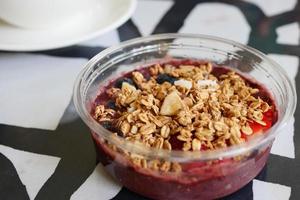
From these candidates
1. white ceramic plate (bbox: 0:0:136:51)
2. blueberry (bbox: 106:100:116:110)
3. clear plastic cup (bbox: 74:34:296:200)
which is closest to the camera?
clear plastic cup (bbox: 74:34:296:200)

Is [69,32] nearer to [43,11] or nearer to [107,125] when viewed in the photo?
[43,11]

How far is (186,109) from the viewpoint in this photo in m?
0.60

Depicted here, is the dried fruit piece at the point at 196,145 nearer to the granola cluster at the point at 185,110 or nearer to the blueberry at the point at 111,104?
the granola cluster at the point at 185,110

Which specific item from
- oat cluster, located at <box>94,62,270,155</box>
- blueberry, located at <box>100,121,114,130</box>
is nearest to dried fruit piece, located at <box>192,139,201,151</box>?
oat cluster, located at <box>94,62,270,155</box>

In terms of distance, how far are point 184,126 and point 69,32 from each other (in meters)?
0.37

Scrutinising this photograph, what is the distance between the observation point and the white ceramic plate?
81 centimetres

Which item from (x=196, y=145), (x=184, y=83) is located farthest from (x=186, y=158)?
(x=184, y=83)

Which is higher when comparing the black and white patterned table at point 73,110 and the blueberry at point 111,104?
the blueberry at point 111,104

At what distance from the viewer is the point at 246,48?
0.72 m

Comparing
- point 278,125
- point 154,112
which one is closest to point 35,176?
point 154,112

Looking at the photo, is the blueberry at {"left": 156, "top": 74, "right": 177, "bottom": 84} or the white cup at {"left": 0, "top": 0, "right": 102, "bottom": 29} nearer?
the blueberry at {"left": 156, "top": 74, "right": 177, "bottom": 84}

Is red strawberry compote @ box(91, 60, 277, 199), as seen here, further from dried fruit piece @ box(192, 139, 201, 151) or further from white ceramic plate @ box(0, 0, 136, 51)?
white ceramic plate @ box(0, 0, 136, 51)

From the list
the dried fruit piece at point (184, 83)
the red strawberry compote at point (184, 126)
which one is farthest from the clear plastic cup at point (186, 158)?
the dried fruit piece at point (184, 83)

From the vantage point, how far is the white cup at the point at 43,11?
82 centimetres
